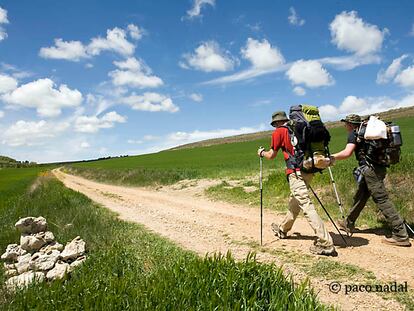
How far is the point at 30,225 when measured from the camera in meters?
8.44

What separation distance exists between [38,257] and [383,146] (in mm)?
7123

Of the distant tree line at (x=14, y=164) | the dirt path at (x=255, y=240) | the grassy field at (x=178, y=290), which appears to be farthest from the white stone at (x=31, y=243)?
the distant tree line at (x=14, y=164)

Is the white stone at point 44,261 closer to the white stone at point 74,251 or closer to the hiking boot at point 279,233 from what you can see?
the white stone at point 74,251

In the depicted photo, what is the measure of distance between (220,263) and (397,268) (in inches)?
126

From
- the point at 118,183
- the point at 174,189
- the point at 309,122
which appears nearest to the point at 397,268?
the point at 309,122

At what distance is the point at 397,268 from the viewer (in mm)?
5648

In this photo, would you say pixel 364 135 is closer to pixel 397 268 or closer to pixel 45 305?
pixel 397 268

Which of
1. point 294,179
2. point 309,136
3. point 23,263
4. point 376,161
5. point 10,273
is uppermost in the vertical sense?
point 309,136

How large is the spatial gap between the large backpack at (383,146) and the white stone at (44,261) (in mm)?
6490

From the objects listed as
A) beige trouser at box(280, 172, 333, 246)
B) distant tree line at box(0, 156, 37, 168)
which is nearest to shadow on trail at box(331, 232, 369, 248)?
beige trouser at box(280, 172, 333, 246)

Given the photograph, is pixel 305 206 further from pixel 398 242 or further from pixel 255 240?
pixel 398 242

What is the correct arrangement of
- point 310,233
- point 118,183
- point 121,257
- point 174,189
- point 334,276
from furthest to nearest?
point 118,183
point 174,189
point 310,233
point 121,257
point 334,276

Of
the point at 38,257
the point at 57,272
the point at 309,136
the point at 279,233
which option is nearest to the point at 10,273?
the point at 38,257

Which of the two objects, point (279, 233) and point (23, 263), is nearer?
point (23, 263)
